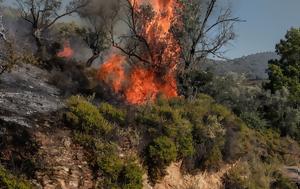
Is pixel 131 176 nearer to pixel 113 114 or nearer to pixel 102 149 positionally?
pixel 102 149

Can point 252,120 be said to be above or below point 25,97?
below

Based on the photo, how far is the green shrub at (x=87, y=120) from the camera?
1794 cm

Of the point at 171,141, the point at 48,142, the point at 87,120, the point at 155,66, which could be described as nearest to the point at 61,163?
the point at 48,142

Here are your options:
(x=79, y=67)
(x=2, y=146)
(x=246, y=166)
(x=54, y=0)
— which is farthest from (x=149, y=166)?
(x=54, y=0)

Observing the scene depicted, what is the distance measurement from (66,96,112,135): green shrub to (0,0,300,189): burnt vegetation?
4cm

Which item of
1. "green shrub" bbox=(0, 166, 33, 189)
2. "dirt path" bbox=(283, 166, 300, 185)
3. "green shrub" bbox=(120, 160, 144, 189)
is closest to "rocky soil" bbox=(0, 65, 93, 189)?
"green shrub" bbox=(0, 166, 33, 189)

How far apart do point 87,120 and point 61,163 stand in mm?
2119

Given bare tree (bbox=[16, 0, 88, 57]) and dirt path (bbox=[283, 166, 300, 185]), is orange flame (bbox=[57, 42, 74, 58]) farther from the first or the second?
dirt path (bbox=[283, 166, 300, 185])

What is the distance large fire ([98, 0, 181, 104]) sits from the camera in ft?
101

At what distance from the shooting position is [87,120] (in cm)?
1805

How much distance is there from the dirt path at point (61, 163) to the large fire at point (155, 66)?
40.5 ft

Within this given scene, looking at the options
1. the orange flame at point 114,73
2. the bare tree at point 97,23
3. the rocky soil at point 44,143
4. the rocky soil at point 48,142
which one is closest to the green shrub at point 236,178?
the rocky soil at point 44,143

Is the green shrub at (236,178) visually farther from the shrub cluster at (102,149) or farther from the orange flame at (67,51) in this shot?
the orange flame at (67,51)

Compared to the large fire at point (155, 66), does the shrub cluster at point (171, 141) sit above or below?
below
